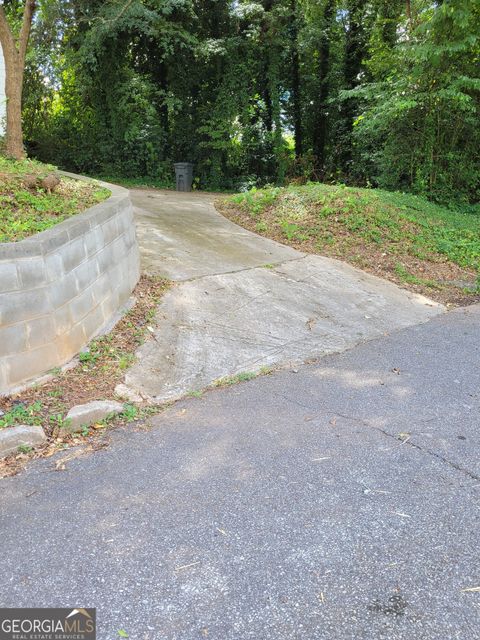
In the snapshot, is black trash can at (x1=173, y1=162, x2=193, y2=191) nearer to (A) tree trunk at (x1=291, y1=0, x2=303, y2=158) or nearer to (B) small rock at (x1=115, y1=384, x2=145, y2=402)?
(A) tree trunk at (x1=291, y1=0, x2=303, y2=158)

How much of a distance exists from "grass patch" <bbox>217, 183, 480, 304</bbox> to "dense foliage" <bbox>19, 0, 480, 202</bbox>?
2502 millimetres

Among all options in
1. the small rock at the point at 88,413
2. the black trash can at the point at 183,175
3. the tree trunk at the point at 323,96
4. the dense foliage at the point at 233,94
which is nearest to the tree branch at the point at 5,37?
the small rock at the point at 88,413

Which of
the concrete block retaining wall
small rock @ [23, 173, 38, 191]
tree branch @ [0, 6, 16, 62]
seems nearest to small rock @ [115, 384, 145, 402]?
the concrete block retaining wall

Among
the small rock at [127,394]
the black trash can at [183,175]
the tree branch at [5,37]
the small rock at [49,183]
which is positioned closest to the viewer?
the small rock at [127,394]

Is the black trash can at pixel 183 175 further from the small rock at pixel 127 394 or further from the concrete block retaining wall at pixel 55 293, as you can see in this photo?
the small rock at pixel 127 394

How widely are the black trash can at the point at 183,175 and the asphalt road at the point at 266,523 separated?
37.4ft

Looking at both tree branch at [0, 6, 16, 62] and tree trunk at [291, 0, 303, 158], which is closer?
tree branch at [0, 6, 16, 62]

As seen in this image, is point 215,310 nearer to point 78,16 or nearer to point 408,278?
point 408,278

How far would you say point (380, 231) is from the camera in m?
8.07

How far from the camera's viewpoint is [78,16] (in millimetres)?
12938

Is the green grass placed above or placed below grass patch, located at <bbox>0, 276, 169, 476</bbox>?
above

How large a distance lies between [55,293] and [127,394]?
880 millimetres

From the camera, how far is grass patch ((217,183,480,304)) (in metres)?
7.05

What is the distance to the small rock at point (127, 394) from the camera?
3.66m
